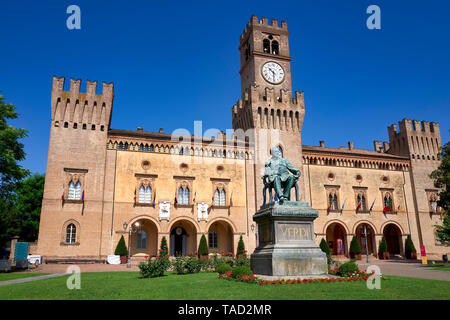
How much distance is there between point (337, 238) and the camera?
45969 millimetres

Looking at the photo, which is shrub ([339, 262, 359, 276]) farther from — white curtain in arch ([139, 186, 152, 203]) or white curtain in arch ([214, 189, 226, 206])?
white curtain in arch ([139, 186, 152, 203])

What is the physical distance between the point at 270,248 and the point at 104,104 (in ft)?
97.7

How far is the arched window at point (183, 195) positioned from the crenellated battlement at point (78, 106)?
34.1 ft

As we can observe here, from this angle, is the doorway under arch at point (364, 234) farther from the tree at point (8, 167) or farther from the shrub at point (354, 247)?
the tree at point (8, 167)

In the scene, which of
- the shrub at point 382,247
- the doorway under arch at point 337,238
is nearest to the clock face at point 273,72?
the doorway under arch at point 337,238

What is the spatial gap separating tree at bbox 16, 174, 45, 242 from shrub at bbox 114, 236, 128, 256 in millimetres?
23695

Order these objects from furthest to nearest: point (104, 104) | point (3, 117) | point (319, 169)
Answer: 1. point (319, 169)
2. point (104, 104)
3. point (3, 117)

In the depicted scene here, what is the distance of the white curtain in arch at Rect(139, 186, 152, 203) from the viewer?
120 ft

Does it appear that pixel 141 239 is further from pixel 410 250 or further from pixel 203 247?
pixel 410 250

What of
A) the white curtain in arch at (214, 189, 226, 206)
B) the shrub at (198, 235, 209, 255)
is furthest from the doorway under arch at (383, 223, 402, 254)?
the shrub at (198, 235, 209, 255)

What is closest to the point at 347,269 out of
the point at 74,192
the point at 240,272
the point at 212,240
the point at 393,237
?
the point at 240,272
